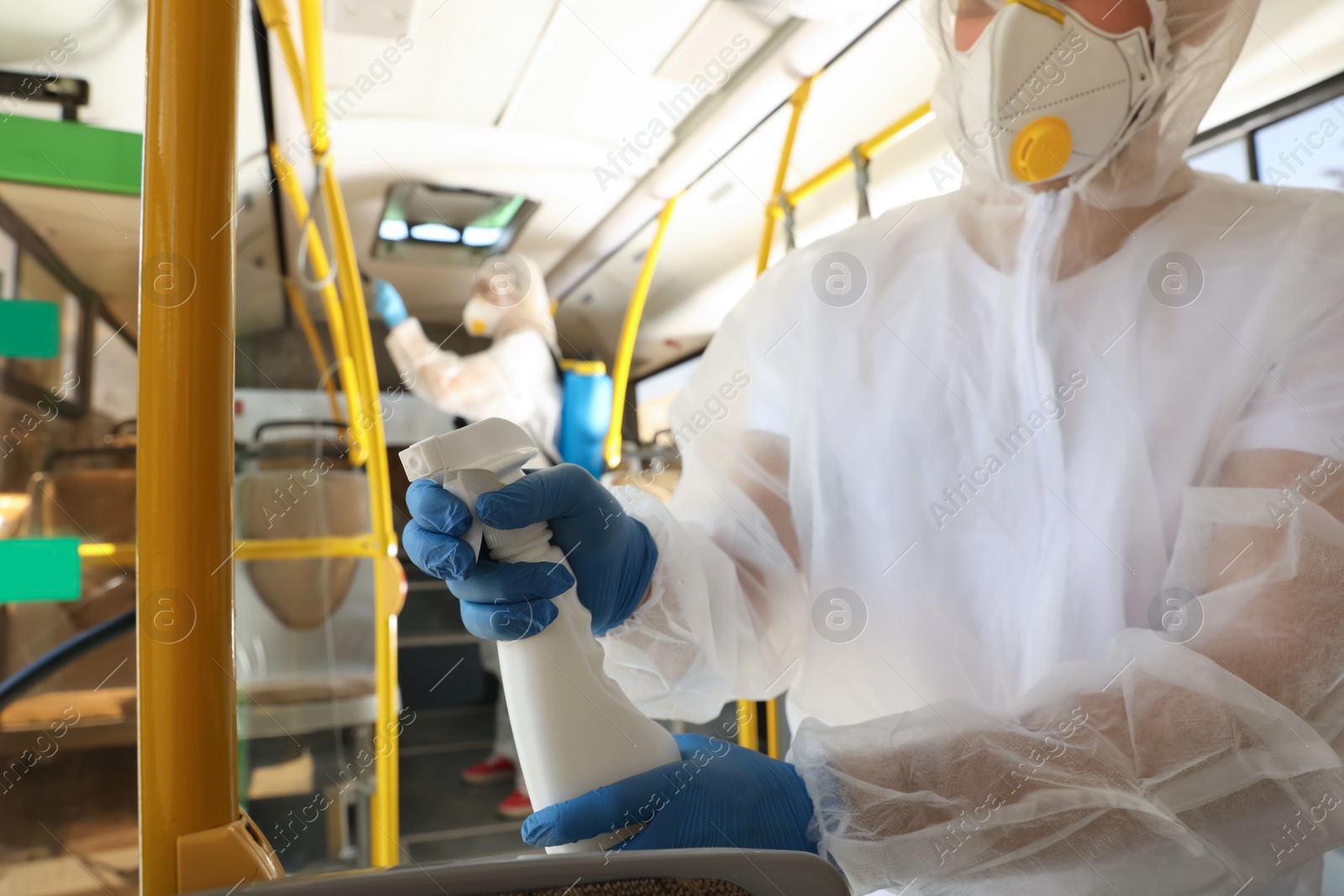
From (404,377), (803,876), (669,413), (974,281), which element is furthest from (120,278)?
(803,876)

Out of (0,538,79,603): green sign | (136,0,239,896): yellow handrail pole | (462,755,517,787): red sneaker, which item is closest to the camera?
(136,0,239,896): yellow handrail pole

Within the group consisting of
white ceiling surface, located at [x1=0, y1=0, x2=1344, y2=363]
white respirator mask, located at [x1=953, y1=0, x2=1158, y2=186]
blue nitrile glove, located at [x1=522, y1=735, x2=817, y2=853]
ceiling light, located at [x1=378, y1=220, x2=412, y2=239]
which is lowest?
blue nitrile glove, located at [x1=522, y1=735, x2=817, y2=853]

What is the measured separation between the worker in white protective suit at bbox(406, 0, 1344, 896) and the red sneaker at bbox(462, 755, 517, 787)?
3.54 metres

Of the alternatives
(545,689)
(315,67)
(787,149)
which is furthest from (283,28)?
(545,689)

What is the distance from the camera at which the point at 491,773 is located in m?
4.13

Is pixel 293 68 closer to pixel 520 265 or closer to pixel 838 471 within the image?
pixel 838 471

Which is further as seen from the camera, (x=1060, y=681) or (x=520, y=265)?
(x=520, y=265)

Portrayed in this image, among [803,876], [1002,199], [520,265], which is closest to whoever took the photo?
[803,876]

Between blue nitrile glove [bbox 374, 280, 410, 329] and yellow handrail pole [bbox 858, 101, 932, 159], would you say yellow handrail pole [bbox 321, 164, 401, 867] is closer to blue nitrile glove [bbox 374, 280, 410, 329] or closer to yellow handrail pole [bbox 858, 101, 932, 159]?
blue nitrile glove [bbox 374, 280, 410, 329]

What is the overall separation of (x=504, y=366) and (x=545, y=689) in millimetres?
2561

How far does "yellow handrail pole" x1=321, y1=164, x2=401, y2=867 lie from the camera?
6.19ft

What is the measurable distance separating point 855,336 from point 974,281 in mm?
156

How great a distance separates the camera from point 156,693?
47 cm

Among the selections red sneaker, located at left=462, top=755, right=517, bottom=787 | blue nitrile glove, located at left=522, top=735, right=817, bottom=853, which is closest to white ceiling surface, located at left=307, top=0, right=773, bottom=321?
blue nitrile glove, located at left=522, top=735, right=817, bottom=853
